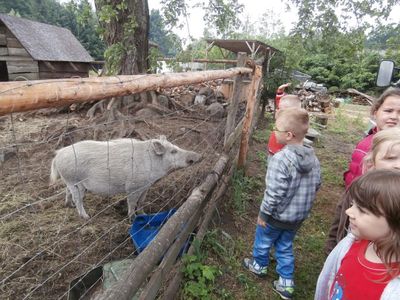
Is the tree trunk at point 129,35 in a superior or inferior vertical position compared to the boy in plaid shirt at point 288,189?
superior

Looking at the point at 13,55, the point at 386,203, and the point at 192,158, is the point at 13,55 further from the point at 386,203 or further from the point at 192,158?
the point at 386,203

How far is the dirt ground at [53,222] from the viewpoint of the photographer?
8.37 ft

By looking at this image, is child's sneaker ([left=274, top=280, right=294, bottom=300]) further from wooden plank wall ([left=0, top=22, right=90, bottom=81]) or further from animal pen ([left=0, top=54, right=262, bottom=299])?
wooden plank wall ([left=0, top=22, right=90, bottom=81])

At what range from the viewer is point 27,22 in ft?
43.4

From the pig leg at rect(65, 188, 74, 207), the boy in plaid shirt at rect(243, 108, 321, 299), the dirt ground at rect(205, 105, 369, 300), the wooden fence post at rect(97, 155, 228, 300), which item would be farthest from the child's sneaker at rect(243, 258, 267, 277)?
the pig leg at rect(65, 188, 74, 207)

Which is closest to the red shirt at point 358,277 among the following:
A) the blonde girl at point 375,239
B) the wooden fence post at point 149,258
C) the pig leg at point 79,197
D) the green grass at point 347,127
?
the blonde girl at point 375,239

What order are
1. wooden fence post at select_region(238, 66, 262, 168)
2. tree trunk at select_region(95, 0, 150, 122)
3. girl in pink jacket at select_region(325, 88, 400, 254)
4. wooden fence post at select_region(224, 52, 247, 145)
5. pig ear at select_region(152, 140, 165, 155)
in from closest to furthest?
girl in pink jacket at select_region(325, 88, 400, 254) → pig ear at select_region(152, 140, 165, 155) → wooden fence post at select_region(224, 52, 247, 145) → wooden fence post at select_region(238, 66, 262, 168) → tree trunk at select_region(95, 0, 150, 122)

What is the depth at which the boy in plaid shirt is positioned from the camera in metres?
2.52

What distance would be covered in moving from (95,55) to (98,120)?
1202 inches

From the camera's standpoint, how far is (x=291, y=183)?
2541 millimetres

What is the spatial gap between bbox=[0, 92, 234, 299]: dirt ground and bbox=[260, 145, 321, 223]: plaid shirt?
108 centimetres

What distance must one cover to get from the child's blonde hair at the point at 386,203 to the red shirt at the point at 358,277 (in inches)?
2.4

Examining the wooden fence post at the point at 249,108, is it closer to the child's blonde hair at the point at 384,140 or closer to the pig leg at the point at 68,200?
the pig leg at the point at 68,200

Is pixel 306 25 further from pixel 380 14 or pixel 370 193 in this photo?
pixel 370 193
